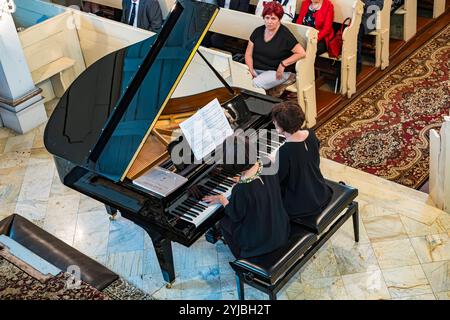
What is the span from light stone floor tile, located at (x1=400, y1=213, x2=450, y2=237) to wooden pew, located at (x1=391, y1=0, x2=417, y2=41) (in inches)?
127

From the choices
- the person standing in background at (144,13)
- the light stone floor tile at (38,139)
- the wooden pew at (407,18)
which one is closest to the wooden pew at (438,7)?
the wooden pew at (407,18)

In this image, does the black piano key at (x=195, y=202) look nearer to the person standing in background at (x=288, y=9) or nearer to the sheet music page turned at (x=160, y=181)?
the sheet music page turned at (x=160, y=181)

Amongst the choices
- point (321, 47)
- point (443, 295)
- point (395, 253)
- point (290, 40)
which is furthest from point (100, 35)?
point (443, 295)

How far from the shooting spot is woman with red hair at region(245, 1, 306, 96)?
5902 millimetres

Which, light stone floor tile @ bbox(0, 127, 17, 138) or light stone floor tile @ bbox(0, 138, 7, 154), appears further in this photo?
light stone floor tile @ bbox(0, 127, 17, 138)

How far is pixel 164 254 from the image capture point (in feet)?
13.9

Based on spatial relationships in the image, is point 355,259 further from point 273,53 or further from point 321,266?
point 273,53

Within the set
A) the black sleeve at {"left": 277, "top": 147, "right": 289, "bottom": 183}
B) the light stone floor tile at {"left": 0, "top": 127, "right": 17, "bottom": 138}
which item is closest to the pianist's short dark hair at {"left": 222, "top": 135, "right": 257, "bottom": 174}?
the black sleeve at {"left": 277, "top": 147, "right": 289, "bottom": 183}

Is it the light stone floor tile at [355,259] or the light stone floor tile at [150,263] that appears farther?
the light stone floor tile at [150,263]

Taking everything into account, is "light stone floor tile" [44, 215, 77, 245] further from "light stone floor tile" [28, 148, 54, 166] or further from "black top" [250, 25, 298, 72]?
"black top" [250, 25, 298, 72]

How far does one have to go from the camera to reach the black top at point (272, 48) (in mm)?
5957

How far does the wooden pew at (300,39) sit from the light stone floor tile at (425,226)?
1.71 m

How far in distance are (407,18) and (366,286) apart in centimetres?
401
